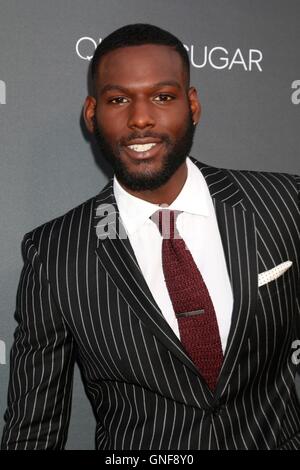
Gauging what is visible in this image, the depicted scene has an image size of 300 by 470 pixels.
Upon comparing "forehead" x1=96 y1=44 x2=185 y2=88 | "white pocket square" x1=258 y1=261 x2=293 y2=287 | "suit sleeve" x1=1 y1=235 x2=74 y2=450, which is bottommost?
"suit sleeve" x1=1 y1=235 x2=74 y2=450

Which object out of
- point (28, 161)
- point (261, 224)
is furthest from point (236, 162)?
point (28, 161)

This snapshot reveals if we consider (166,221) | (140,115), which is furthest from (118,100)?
(166,221)

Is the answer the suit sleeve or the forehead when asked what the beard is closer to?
the forehead

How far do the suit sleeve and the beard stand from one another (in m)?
0.33

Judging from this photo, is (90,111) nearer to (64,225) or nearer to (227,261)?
(64,225)

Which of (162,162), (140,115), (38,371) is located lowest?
(38,371)

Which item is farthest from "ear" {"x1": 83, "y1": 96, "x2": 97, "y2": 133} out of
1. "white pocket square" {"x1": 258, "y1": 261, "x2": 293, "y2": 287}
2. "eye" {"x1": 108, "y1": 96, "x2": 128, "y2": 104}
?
"white pocket square" {"x1": 258, "y1": 261, "x2": 293, "y2": 287}

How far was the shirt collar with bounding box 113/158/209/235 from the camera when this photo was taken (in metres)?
1.74

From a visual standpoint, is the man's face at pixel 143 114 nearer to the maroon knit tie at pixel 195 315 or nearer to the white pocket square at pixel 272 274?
the maroon knit tie at pixel 195 315

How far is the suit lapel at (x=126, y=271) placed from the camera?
1590mm

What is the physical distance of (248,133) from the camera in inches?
83.2

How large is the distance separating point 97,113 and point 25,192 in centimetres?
40

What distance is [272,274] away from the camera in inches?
65.6

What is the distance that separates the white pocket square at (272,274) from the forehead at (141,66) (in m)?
0.55
